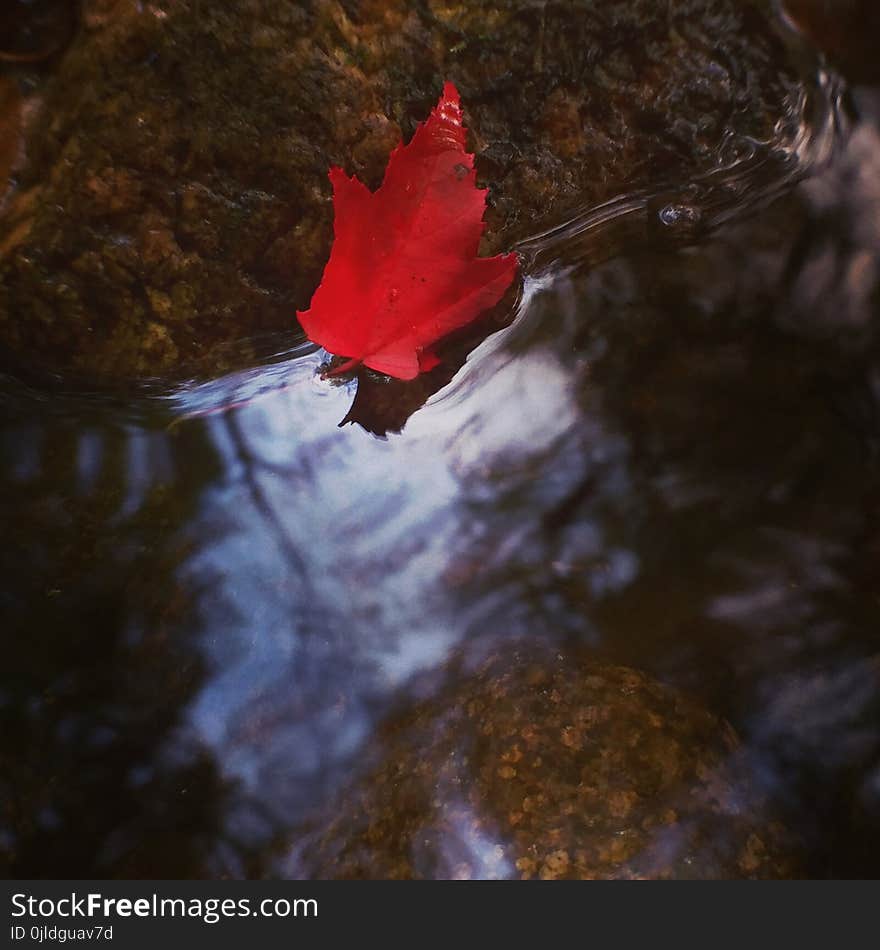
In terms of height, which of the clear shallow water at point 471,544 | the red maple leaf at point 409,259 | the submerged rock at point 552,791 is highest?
the red maple leaf at point 409,259

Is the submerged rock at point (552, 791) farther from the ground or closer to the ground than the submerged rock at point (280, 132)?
closer to the ground

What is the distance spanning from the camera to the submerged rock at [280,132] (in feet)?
5.12

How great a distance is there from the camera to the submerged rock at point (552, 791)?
4.74 feet

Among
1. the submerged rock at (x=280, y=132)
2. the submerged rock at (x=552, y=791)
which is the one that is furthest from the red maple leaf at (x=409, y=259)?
the submerged rock at (x=552, y=791)

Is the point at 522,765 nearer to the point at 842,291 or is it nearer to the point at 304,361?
the point at 304,361

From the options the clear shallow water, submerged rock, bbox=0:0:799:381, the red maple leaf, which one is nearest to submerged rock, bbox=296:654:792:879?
the clear shallow water

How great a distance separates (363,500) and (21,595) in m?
0.69

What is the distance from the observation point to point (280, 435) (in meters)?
1.77

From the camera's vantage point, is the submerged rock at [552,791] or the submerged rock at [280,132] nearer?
the submerged rock at [552,791]

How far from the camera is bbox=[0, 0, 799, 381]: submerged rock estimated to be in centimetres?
156

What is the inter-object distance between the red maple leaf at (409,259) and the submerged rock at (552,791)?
0.69 meters

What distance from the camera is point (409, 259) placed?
1543 millimetres

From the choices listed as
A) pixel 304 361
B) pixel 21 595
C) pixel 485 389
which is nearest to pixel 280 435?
pixel 304 361

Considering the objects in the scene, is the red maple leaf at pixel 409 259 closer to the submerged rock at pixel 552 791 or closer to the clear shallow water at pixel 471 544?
the clear shallow water at pixel 471 544
